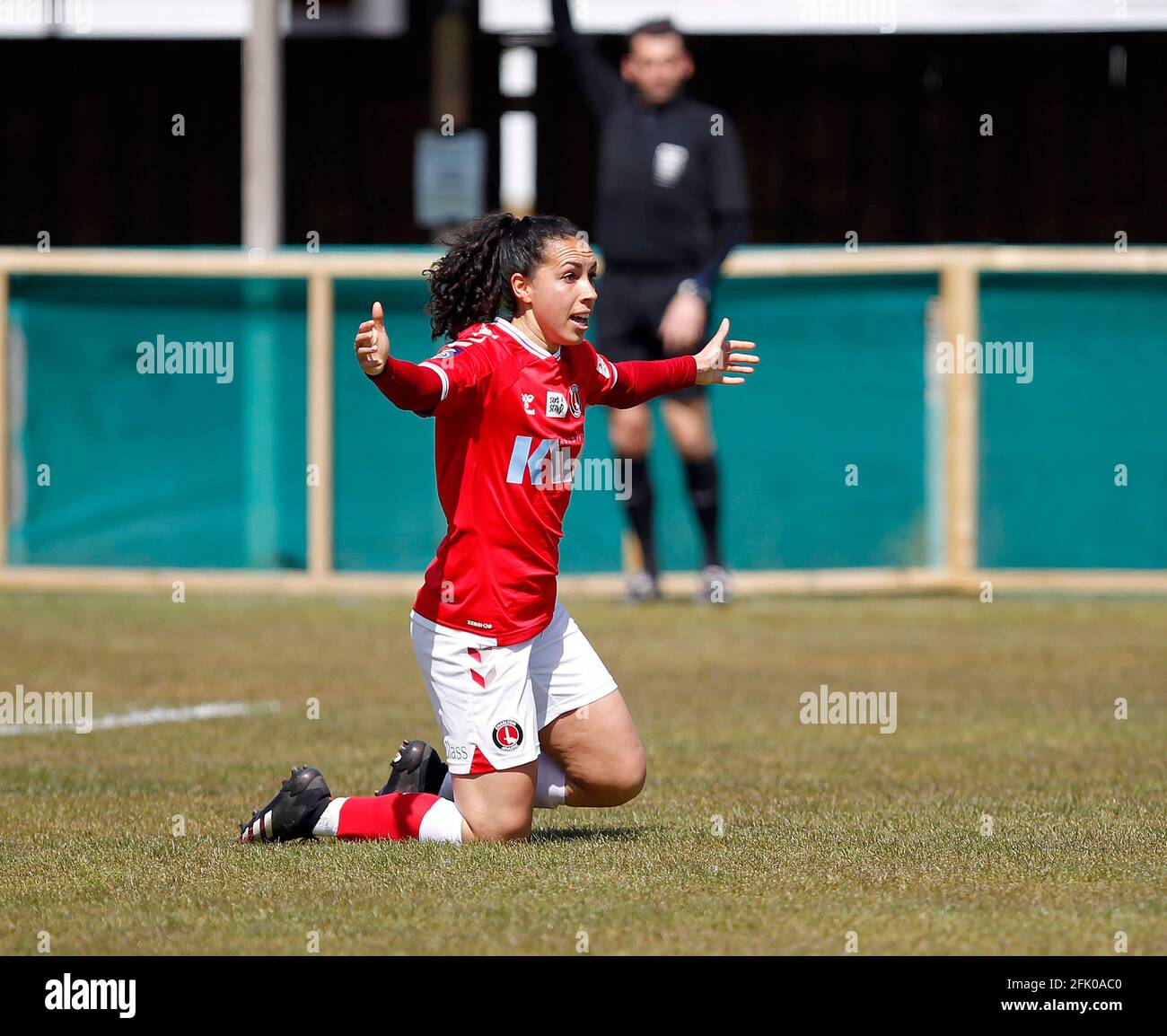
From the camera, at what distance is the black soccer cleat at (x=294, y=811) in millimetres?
5227

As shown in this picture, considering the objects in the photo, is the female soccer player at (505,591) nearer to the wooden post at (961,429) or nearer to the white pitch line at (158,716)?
the white pitch line at (158,716)

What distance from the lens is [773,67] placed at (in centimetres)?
1703

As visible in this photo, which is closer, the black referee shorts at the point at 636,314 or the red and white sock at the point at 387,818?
the red and white sock at the point at 387,818

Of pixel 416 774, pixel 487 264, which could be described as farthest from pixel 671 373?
pixel 416 774

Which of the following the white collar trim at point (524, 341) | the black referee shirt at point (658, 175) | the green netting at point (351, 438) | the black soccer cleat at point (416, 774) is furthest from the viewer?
the green netting at point (351, 438)

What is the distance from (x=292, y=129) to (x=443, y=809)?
41.8ft

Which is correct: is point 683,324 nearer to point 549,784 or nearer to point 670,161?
point 670,161

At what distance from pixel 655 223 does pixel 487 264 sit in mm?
5303

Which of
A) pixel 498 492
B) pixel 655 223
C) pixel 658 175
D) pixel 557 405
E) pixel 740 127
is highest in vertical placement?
pixel 740 127

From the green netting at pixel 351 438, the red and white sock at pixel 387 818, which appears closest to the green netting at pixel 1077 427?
the green netting at pixel 351 438

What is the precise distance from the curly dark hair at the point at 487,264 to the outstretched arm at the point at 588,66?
16.4 feet

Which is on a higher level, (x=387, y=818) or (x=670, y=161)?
(x=670, y=161)

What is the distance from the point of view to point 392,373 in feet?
15.6
